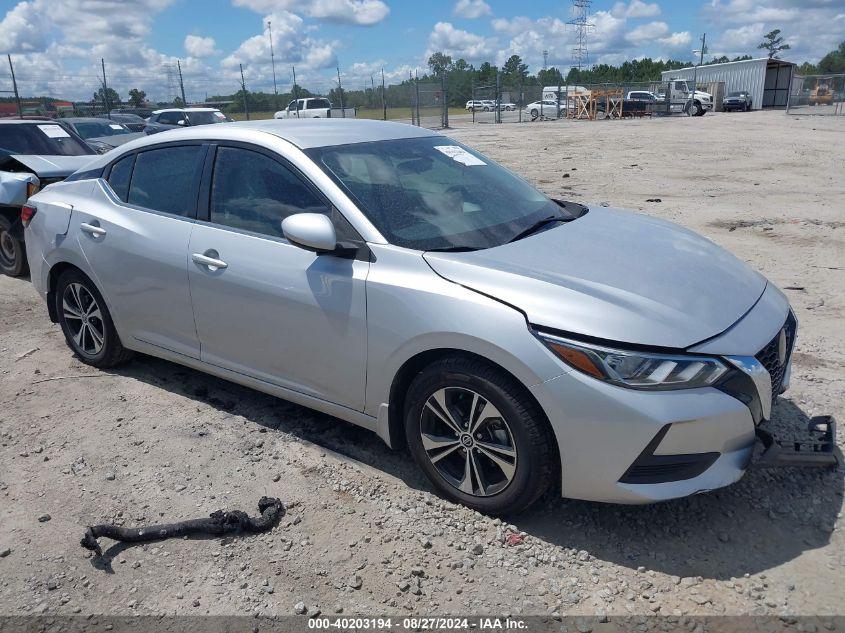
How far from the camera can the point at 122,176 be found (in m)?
4.51

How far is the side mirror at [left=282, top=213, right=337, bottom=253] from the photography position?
3.22 metres

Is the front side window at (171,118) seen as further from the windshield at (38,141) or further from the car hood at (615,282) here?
the car hood at (615,282)

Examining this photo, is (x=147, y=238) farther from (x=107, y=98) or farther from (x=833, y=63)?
(x=833, y=63)

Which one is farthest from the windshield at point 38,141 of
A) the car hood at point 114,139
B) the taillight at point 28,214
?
the car hood at point 114,139

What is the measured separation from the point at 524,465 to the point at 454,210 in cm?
141

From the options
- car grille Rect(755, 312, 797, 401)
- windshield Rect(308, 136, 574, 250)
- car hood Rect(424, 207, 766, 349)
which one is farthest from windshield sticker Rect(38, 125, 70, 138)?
car grille Rect(755, 312, 797, 401)

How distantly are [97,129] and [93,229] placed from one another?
1451 centimetres

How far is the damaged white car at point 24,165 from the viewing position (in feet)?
23.5

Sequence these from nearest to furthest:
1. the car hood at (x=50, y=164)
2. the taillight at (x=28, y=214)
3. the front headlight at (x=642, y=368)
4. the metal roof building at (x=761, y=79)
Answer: the front headlight at (x=642, y=368) → the taillight at (x=28, y=214) → the car hood at (x=50, y=164) → the metal roof building at (x=761, y=79)

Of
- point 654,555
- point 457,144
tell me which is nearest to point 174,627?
point 654,555

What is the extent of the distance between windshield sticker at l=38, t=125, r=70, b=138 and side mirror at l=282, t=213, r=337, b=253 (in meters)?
6.98

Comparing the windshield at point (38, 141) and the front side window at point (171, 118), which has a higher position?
the windshield at point (38, 141)

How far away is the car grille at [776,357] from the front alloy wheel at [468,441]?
1123mm

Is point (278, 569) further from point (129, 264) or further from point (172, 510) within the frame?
point (129, 264)
